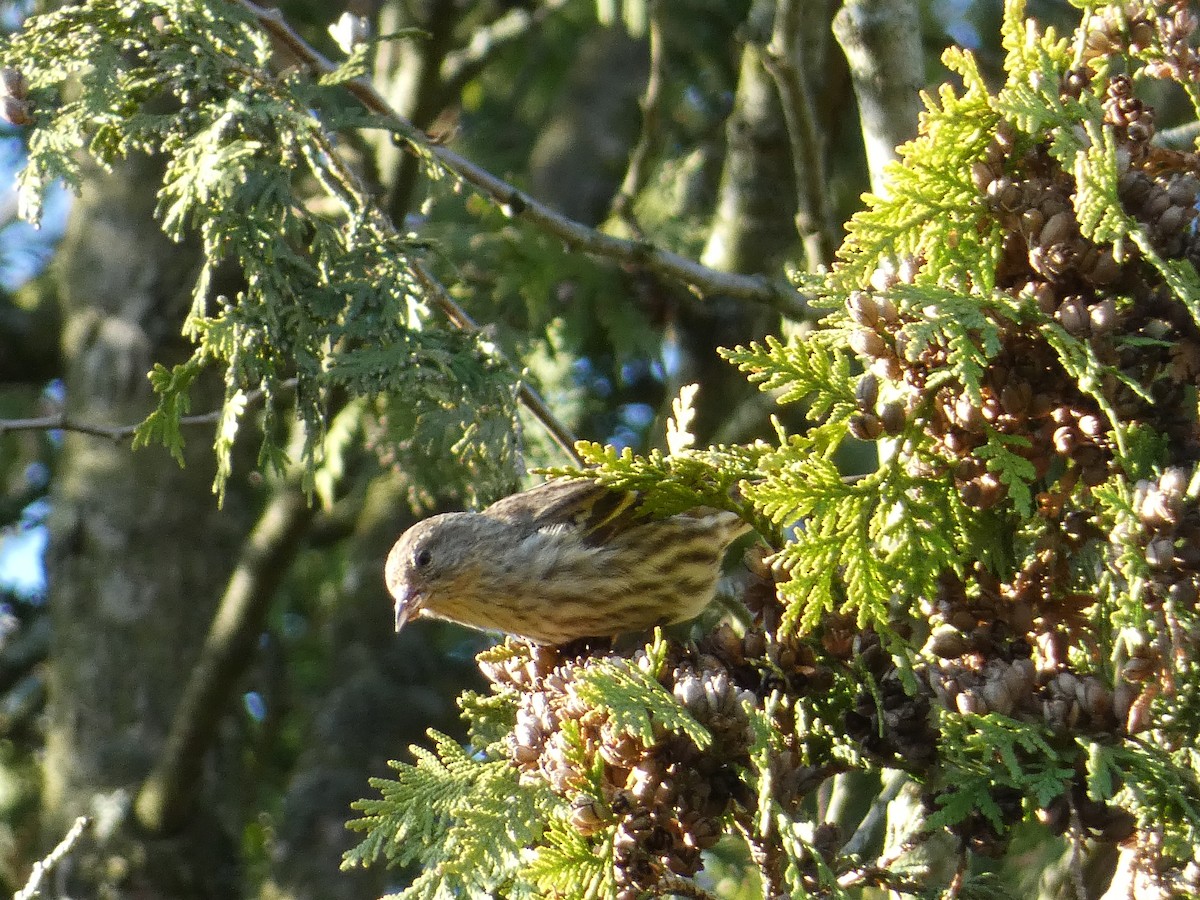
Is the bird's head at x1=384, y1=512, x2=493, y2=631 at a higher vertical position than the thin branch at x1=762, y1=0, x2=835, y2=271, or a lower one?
lower

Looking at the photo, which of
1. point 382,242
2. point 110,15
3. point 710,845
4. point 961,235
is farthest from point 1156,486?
point 110,15

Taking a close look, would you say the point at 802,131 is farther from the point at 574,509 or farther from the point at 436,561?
the point at 436,561

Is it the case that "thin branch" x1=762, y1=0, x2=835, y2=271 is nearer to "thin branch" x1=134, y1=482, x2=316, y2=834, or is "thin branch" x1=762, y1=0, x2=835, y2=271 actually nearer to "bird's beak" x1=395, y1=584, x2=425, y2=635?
"bird's beak" x1=395, y1=584, x2=425, y2=635

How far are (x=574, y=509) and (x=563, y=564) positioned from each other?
0.22m

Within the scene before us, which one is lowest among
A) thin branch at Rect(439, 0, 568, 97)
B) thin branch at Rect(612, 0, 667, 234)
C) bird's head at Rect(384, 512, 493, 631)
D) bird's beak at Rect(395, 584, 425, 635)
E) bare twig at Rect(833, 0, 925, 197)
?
bird's beak at Rect(395, 584, 425, 635)

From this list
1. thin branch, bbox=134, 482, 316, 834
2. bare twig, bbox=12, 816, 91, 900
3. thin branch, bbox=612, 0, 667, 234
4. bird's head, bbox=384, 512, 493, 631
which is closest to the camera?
bare twig, bbox=12, 816, 91, 900

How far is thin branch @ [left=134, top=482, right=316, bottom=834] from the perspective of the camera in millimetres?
5156

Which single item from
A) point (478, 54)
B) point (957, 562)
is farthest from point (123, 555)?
point (957, 562)

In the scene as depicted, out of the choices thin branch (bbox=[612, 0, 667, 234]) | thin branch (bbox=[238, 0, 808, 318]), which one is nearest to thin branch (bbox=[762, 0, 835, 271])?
thin branch (bbox=[238, 0, 808, 318])

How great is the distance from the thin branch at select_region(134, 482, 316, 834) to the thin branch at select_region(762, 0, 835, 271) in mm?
2224

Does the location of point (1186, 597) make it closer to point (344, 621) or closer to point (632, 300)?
point (632, 300)

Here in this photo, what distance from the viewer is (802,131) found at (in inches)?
150

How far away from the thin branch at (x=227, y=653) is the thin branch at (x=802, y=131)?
2.22 m

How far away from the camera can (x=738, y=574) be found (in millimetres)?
4031
